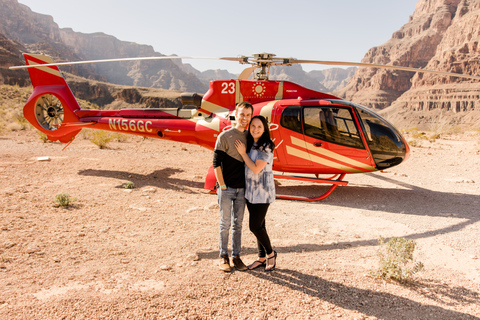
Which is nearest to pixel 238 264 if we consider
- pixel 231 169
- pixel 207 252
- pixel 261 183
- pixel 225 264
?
pixel 225 264

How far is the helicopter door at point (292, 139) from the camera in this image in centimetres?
675

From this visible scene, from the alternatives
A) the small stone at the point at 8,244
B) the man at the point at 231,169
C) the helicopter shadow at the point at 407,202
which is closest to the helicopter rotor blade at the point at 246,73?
the helicopter shadow at the point at 407,202

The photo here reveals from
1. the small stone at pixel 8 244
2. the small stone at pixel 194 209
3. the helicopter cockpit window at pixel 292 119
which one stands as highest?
the helicopter cockpit window at pixel 292 119

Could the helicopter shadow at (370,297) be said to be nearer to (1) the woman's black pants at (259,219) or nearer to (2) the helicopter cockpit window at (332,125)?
(1) the woman's black pants at (259,219)

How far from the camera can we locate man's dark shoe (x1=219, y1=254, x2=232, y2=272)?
3469mm

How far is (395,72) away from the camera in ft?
431

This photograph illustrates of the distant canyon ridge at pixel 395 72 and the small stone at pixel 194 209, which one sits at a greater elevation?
the distant canyon ridge at pixel 395 72

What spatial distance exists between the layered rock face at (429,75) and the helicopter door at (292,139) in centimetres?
7651

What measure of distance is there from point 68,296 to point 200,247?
1.80 metres

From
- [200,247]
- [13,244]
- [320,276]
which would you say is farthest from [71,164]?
[320,276]

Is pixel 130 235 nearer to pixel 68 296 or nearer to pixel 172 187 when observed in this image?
pixel 68 296

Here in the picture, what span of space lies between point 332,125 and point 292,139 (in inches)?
40.3

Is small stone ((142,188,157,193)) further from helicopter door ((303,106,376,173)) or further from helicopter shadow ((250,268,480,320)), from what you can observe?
helicopter shadow ((250,268,480,320))

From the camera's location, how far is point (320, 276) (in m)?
3.43
